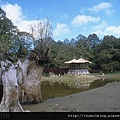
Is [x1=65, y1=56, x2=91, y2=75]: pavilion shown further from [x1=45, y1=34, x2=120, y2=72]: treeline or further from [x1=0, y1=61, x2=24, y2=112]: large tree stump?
[x1=0, y1=61, x2=24, y2=112]: large tree stump

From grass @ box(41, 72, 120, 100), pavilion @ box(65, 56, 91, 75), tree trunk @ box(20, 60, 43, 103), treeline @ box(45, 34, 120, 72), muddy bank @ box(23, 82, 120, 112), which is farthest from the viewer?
treeline @ box(45, 34, 120, 72)

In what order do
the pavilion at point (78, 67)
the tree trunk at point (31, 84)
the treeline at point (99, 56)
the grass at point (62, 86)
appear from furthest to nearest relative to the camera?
the treeline at point (99, 56) < the pavilion at point (78, 67) < the grass at point (62, 86) < the tree trunk at point (31, 84)

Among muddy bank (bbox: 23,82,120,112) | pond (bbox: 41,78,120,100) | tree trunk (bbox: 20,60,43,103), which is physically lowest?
pond (bbox: 41,78,120,100)

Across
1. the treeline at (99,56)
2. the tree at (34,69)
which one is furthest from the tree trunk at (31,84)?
the treeline at (99,56)

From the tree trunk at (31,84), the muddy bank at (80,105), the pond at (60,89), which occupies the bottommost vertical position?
the pond at (60,89)

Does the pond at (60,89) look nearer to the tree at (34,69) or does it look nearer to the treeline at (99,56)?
the tree at (34,69)

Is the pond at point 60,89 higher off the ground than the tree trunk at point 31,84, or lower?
lower

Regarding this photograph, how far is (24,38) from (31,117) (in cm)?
3602

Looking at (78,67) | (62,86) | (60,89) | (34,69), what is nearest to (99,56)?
(78,67)

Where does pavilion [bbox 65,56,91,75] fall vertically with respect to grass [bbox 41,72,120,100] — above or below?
above

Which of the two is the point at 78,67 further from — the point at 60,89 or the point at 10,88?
the point at 10,88

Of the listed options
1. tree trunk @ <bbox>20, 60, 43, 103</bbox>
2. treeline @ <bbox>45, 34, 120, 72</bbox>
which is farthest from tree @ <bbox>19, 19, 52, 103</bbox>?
treeline @ <bbox>45, 34, 120, 72</bbox>

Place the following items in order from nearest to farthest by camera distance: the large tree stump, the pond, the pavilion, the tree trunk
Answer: the large tree stump
the tree trunk
the pond
the pavilion

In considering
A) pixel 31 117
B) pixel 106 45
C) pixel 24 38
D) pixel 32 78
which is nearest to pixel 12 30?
pixel 24 38
